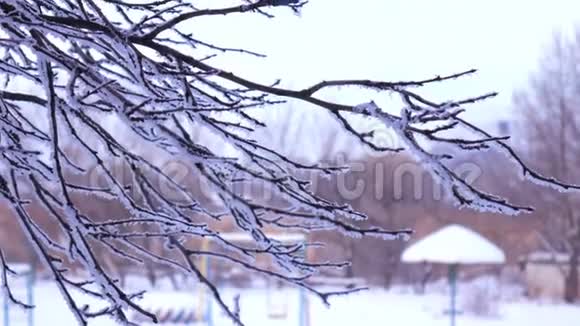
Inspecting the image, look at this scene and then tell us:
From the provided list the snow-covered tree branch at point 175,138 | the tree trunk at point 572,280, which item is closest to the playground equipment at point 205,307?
the tree trunk at point 572,280

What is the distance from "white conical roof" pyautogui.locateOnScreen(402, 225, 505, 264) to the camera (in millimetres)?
10484

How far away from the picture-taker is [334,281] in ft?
43.8

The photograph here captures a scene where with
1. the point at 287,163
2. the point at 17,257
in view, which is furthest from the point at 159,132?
the point at 17,257

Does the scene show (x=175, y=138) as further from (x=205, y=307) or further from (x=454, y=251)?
(x=205, y=307)

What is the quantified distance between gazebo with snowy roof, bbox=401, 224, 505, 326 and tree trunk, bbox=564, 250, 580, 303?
190 inches

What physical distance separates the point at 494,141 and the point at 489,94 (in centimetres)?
9

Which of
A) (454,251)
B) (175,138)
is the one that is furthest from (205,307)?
(175,138)

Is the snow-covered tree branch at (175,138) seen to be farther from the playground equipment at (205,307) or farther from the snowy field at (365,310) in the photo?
the snowy field at (365,310)

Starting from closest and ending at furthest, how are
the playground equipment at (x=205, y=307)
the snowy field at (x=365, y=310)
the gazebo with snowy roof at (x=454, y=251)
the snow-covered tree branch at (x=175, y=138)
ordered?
the snow-covered tree branch at (x=175, y=138) → the playground equipment at (x=205, y=307) → the gazebo with snowy roof at (x=454, y=251) → the snowy field at (x=365, y=310)

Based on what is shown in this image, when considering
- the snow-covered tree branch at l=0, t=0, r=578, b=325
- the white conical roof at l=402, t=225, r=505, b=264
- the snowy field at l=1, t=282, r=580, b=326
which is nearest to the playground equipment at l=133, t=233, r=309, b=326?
the snowy field at l=1, t=282, r=580, b=326

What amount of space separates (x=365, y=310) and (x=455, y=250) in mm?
2971

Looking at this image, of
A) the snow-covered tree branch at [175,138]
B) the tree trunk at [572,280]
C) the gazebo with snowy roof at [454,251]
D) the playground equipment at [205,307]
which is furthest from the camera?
the tree trunk at [572,280]

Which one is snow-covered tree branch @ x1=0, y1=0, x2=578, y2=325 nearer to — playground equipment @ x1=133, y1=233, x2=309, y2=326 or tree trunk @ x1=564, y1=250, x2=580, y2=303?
playground equipment @ x1=133, y1=233, x2=309, y2=326

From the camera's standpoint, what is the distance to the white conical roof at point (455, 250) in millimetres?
10484
